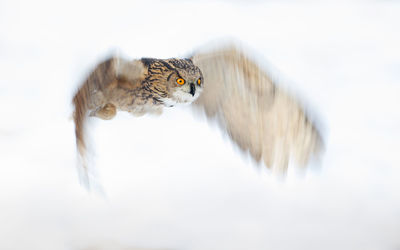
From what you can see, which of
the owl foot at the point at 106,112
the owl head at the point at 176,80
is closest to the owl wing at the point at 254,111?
the owl head at the point at 176,80

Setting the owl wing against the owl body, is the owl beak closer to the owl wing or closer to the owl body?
the owl body

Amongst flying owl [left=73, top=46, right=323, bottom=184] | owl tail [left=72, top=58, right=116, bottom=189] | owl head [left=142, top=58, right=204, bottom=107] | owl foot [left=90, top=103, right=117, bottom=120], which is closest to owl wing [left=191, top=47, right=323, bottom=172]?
flying owl [left=73, top=46, right=323, bottom=184]

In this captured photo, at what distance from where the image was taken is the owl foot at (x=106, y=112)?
8.34ft

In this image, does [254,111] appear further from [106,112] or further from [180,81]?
[106,112]

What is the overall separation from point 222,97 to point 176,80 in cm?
50

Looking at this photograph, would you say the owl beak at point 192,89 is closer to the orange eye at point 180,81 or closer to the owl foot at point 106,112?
the orange eye at point 180,81

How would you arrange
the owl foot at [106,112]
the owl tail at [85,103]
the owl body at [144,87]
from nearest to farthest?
the owl tail at [85,103], the owl body at [144,87], the owl foot at [106,112]

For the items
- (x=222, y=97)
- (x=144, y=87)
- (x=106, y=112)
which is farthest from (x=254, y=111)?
(x=106, y=112)

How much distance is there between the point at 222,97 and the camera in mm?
2908

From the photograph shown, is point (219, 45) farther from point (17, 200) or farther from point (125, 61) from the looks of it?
point (17, 200)

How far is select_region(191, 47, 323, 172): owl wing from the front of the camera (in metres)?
2.57

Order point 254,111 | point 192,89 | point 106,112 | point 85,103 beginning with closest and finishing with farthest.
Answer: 1. point 85,103
2. point 192,89
3. point 106,112
4. point 254,111

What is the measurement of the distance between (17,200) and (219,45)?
1865 millimetres

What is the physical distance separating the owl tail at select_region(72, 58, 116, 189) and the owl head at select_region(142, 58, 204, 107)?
1.05 feet
